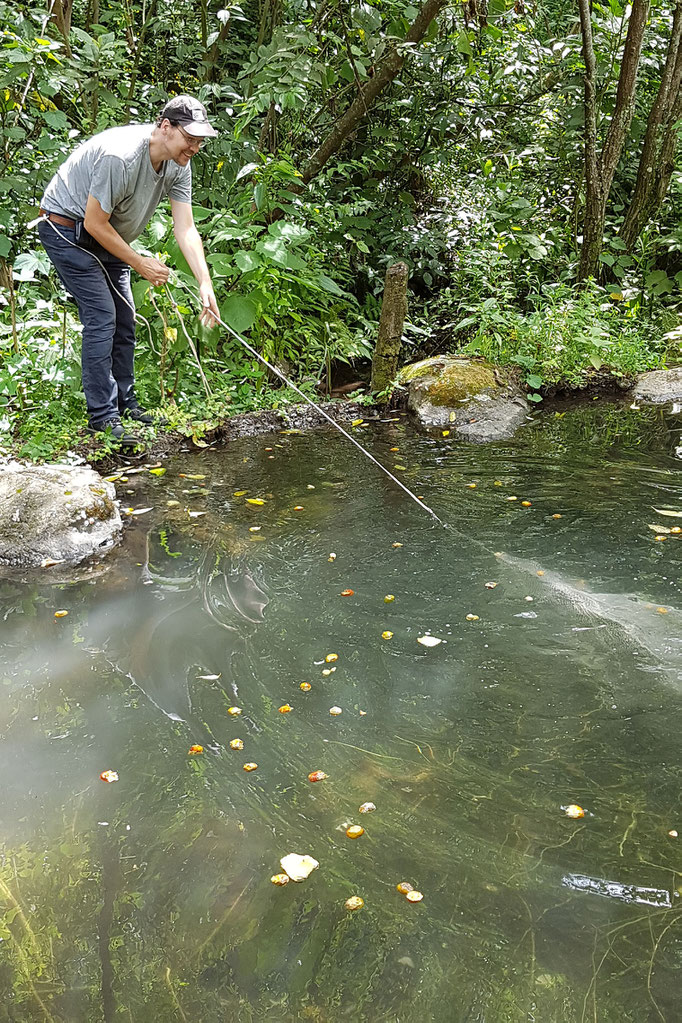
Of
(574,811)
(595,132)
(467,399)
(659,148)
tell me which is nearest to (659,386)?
(467,399)

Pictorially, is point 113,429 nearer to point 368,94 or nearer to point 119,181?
point 119,181

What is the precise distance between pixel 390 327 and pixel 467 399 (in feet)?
2.59

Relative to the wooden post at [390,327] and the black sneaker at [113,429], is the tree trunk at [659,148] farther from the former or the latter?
the black sneaker at [113,429]

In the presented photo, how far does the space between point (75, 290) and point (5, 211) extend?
1.48m

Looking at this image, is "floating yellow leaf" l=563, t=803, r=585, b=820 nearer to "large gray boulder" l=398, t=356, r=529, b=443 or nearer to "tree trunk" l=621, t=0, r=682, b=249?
"large gray boulder" l=398, t=356, r=529, b=443

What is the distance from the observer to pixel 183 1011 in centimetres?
167

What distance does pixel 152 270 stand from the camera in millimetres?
4199

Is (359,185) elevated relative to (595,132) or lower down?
lower down

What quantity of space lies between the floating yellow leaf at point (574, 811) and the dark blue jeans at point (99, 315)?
11.2ft

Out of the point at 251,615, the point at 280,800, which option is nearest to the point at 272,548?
the point at 251,615

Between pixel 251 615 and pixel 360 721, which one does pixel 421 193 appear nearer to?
pixel 251 615

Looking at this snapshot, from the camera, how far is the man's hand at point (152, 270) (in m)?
4.15

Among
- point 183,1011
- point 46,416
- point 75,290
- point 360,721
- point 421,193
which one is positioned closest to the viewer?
point 183,1011

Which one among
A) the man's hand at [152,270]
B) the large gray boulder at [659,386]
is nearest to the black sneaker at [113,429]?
the man's hand at [152,270]
